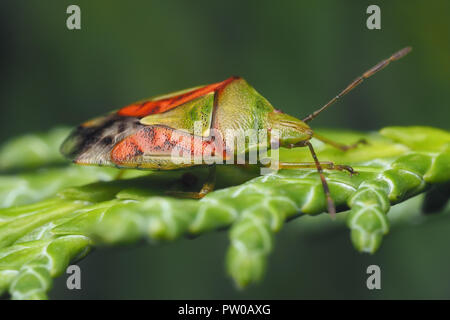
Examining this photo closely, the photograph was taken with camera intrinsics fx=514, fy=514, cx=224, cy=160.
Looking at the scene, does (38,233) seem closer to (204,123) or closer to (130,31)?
(204,123)

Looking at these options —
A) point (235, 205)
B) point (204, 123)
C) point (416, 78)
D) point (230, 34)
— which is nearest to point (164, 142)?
point (204, 123)

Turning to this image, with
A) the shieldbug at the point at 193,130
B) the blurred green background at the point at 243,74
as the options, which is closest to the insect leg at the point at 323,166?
the shieldbug at the point at 193,130

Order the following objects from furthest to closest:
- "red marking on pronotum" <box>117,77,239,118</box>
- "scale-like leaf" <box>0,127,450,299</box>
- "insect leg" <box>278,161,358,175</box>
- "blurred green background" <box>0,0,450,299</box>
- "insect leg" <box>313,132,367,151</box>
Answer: "blurred green background" <box>0,0,450,299</box>
"insect leg" <box>313,132,367,151</box>
"red marking on pronotum" <box>117,77,239,118</box>
"insect leg" <box>278,161,358,175</box>
"scale-like leaf" <box>0,127,450,299</box>

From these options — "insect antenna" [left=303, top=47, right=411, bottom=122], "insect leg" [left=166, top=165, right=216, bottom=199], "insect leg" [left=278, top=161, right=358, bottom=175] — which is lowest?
"insect leg" [left=166, top=165, right=216, bottom=199]

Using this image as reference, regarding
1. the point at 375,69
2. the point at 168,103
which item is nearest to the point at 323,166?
the point at 375,69

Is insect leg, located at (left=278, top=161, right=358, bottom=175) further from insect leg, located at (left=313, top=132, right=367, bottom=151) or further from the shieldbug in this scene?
insect leg, located at (left=313, top=132, right=367, bottom=151)

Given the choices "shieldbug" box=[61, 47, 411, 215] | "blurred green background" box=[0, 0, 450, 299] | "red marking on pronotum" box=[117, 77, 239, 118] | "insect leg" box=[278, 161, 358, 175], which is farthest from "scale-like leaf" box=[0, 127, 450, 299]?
"blurred green background" box=[0, 0, 450, 299]
